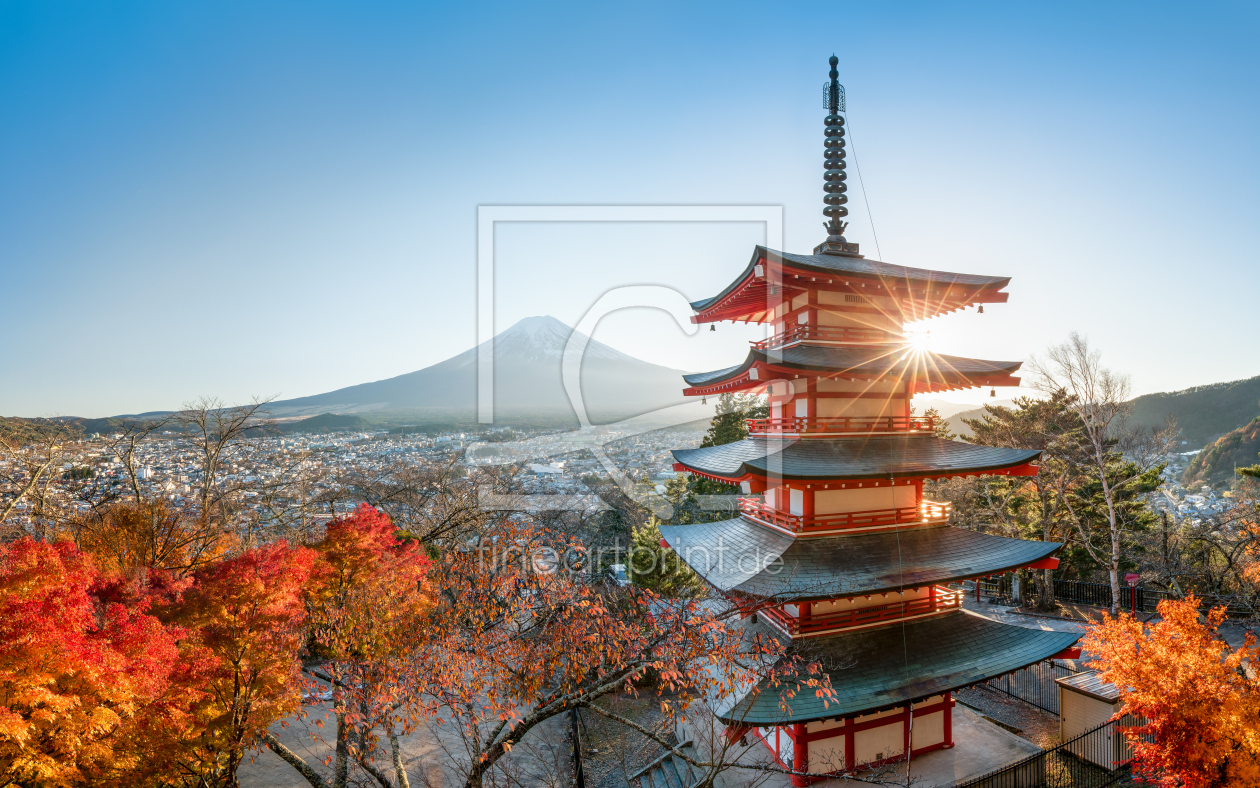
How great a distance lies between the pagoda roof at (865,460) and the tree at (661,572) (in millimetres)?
6321

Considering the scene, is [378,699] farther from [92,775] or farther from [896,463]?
[896,463]

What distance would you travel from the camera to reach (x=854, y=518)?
1075 cm

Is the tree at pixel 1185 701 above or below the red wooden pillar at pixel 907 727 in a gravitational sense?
above

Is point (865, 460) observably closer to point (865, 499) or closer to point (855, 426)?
point (855, 426)

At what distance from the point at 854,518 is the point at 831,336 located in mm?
3917

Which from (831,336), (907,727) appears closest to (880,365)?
(831,336)

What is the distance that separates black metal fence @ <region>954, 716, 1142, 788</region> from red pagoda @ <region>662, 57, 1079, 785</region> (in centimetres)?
135

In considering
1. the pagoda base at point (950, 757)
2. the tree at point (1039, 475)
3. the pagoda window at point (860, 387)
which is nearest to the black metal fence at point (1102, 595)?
the tree at point (1039, 475)

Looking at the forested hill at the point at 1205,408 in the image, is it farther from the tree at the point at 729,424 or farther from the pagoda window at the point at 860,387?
the pagoda window at the point at 860,387

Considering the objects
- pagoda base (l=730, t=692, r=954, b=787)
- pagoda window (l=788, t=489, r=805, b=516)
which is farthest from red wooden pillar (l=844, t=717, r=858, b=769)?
pagoda window (l=788, t=489, r=805, b=516)

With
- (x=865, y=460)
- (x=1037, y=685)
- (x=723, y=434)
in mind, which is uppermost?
(x=865, y=460)

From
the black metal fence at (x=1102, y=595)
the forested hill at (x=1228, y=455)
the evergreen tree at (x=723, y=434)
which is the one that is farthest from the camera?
the forested hill at (x=1228, y=455)

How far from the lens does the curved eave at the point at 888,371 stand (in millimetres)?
9969

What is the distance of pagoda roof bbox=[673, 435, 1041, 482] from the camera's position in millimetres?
9750
